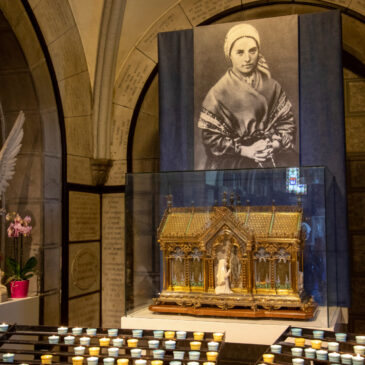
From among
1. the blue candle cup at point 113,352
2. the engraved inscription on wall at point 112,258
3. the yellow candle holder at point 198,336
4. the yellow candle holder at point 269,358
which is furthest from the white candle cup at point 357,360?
the engraved inscription on wall at point 112,258

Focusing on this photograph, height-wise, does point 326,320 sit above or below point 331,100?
below

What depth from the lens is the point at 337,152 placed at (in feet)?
18.5

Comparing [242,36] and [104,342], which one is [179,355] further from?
[242,36]

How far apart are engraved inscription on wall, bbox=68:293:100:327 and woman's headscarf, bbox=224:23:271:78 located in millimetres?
3390

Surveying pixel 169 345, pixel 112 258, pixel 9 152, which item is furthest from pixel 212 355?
pixel 112 258

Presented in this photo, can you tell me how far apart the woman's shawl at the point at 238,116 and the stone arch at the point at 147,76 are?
60.5 inches

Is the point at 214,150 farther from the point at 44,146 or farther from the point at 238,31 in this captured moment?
the point at 44,146

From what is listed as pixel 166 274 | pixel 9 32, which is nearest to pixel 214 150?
pixel 166 274

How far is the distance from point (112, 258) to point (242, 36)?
3299 mm

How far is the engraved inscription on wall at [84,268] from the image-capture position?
6.72 metres

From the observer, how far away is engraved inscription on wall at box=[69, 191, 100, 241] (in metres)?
6.75

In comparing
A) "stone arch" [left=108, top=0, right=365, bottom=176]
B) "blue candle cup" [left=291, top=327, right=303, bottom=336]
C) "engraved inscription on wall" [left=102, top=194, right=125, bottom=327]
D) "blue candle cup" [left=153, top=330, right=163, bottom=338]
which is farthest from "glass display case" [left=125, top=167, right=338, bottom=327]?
"stone arch" [left=108, top=0, right=365, bottom=176]

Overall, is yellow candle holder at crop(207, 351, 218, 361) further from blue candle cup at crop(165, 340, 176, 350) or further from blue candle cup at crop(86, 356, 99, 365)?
blue candle cup at crop(86, 356, 99, 365)

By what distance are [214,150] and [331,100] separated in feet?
4.31
